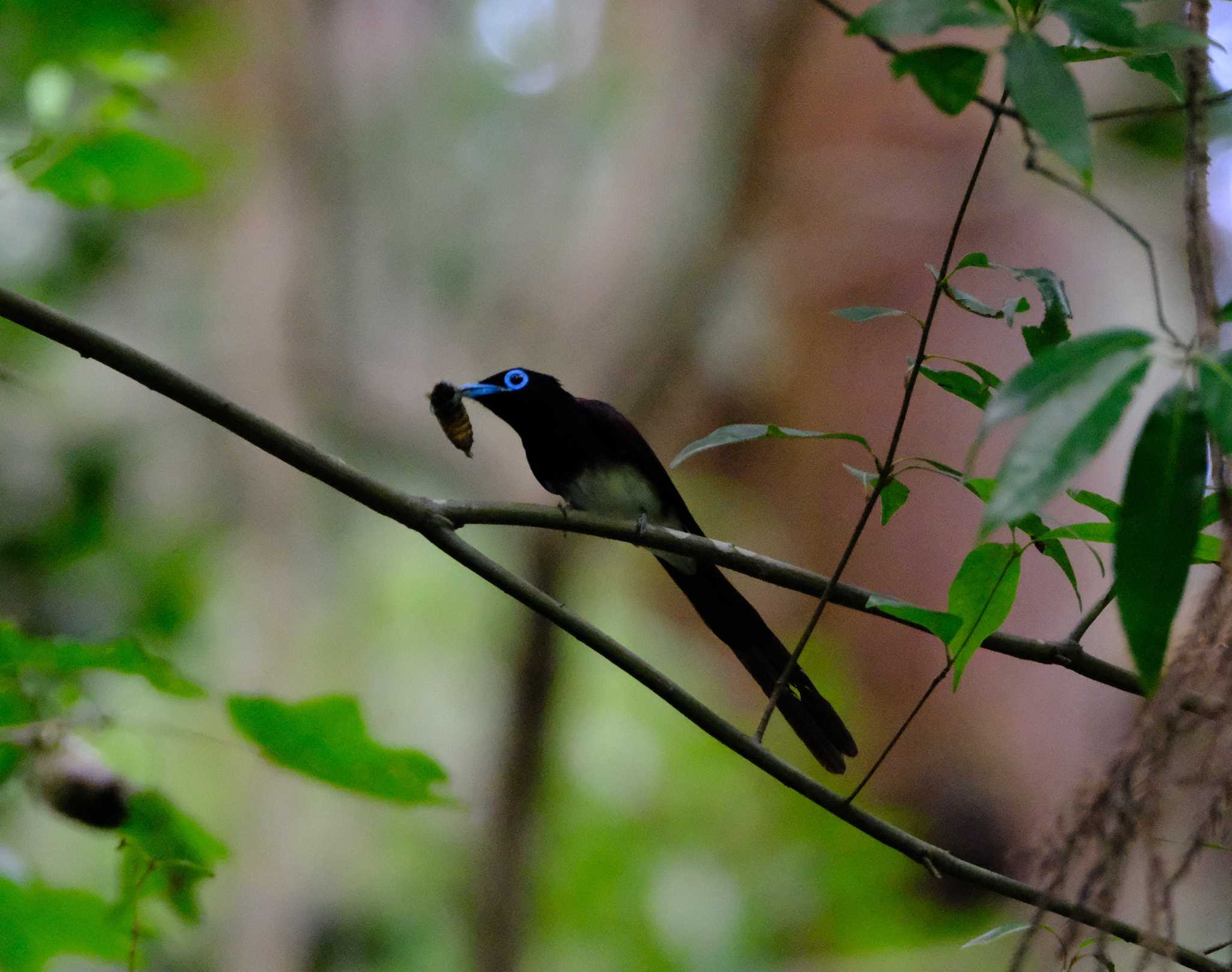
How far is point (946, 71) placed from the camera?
985 millimetres

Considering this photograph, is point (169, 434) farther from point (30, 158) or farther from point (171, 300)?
point (30, 158)

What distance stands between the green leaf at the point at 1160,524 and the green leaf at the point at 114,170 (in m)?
1.66

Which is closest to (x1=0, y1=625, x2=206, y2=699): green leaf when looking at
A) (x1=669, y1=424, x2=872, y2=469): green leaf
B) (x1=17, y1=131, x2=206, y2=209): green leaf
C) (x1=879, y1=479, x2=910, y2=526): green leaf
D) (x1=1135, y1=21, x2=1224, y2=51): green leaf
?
(x1=669, y1=424, x2=872, y2=469): green leaf

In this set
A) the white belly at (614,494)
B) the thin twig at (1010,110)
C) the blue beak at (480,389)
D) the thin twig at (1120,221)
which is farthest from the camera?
the white belly at (614,494)

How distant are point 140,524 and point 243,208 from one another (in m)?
1.92

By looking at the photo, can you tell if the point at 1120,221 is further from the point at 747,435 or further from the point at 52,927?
the point at 52,927

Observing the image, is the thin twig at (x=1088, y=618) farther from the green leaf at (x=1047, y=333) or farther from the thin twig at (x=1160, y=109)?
the thin twig at (x=1160, y=109)

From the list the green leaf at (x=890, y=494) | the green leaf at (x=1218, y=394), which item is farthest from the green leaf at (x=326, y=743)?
the green leaf at (x=1218, y=394)

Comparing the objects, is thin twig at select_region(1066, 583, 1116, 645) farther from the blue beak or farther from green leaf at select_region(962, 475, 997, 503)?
the blue beak

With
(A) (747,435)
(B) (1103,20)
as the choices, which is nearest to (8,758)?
(A) (747,435)

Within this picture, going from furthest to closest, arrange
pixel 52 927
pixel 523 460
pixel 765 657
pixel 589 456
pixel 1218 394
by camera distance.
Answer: pixel 523 460 → pixel 589 456 → pixel 765 657 → pixel 52 927 → pixel 1218 394

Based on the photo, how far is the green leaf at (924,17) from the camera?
90cm

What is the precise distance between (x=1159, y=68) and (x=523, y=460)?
4143 mm

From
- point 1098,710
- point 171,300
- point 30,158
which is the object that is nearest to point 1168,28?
point 30,158
